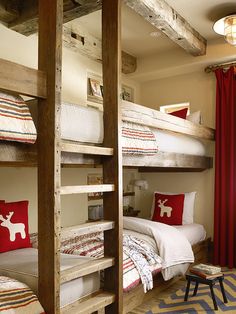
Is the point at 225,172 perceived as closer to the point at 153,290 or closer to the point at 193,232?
the point at 193,232

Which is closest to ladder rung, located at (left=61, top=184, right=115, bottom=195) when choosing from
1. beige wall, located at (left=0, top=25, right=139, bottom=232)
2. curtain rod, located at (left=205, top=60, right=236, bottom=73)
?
beige wall, located at (left=0, top=25, right=139, bottom=232)

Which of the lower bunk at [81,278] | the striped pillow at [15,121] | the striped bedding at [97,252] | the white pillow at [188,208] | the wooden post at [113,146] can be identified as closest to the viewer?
the striped pillow at [15,121]

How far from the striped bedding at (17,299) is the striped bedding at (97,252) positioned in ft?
2.67

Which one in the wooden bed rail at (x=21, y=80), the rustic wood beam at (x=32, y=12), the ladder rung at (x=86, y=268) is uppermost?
the rustic wood beam at (x=32, y=12)

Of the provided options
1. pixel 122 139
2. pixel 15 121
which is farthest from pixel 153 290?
pixel 15 121

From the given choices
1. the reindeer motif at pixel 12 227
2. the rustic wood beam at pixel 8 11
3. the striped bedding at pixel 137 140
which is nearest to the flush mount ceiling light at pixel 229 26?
the striped bedding at pixel 137 140

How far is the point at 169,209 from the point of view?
4180 millimetres

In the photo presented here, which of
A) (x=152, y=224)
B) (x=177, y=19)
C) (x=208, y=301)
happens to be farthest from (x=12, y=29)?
(x=208, y=301)

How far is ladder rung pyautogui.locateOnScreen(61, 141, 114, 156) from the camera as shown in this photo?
1950 mm

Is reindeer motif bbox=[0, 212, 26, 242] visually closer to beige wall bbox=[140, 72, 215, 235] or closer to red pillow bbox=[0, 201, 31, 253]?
red pillow bbox=[0, 201, 31, 253]

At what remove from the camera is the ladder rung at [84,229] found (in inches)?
75.9

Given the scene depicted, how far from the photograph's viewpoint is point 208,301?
9.59ft

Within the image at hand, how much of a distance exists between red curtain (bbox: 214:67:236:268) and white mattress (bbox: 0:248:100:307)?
2.28 meters

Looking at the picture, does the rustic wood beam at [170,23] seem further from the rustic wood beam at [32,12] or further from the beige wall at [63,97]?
the beige wall at [63,97]
